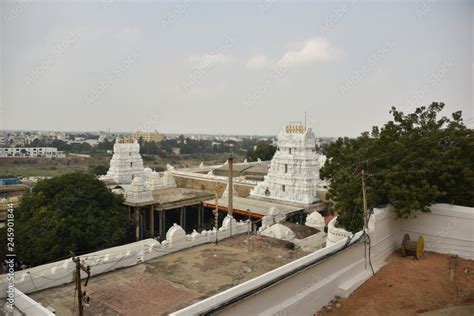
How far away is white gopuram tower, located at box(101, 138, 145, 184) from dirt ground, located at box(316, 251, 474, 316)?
33602mm

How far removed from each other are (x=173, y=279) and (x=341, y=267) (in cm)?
572

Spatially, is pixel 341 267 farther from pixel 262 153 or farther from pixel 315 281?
pixel 262 153

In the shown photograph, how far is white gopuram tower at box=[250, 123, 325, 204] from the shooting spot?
32.0 meters

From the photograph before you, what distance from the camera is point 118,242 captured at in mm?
24625

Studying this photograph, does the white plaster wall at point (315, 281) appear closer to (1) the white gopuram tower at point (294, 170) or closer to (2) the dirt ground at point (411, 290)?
(2) the dirt ground at point (411, 290)

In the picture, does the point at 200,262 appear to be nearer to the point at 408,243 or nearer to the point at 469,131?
the point at 408,243

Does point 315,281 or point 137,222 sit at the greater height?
point 315,281

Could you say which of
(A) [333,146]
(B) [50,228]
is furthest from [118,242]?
(A) [333,146]

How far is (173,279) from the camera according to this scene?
40.4 ft

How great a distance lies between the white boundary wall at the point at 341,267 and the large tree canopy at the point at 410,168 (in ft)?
2.89

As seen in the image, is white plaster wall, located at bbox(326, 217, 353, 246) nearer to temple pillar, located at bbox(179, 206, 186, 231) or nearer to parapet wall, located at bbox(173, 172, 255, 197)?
temple pillar, located at bbox(179, 206, 186, 231)

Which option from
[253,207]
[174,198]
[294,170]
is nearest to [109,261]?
[253,207]

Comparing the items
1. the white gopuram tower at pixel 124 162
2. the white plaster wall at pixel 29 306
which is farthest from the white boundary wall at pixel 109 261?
the white gopuram tower at pixel 124 162

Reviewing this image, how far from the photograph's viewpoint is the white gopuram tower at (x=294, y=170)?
105 ft
